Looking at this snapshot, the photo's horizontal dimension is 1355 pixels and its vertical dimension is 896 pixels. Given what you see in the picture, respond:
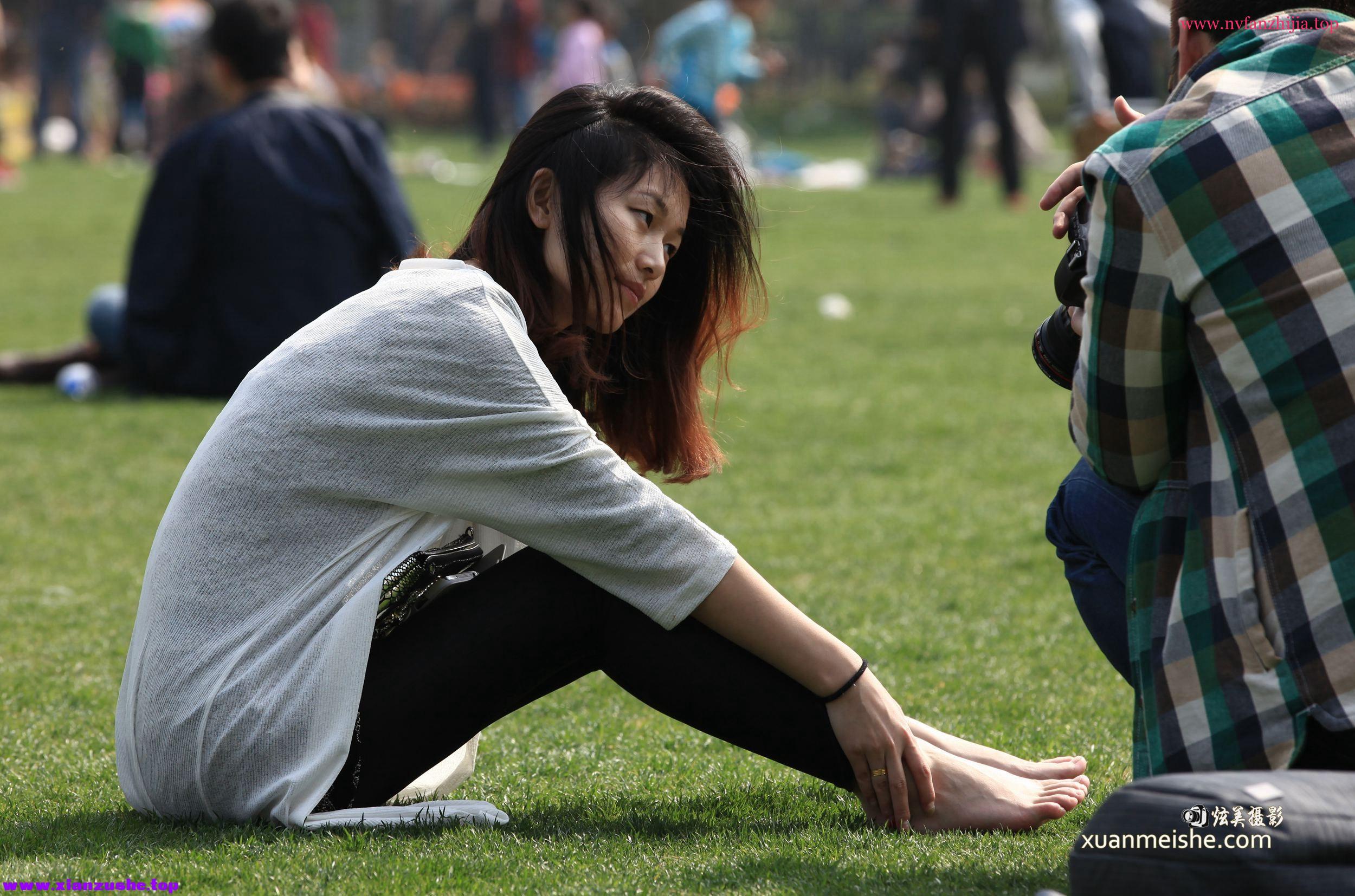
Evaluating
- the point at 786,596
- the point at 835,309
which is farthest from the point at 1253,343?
the point at 835,309

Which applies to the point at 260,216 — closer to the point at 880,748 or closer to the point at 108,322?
the point at 108,322

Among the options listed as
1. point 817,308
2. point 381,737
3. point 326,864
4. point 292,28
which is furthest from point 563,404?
point 817,308

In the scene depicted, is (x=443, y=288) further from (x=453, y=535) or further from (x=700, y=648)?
(x=700, y=648)

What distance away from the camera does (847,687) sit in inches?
87.0

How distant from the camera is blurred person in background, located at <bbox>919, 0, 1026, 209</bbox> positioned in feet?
41.1

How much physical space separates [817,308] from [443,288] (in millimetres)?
6542

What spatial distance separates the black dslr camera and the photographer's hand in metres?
0.01

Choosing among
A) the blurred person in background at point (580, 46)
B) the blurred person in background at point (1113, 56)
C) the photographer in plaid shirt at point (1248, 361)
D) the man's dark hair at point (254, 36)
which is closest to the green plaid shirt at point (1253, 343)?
the photographer in plaid shirt at point (1248, 361)

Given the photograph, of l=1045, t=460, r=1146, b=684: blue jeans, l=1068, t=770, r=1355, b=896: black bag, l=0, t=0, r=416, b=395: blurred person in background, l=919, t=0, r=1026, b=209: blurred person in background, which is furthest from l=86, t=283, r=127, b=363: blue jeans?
l=919, t=0, r=1026, b=209: blurred person in background

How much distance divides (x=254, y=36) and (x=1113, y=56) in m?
4.83

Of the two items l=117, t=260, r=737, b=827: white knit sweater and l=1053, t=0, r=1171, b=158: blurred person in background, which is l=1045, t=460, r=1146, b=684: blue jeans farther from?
l=1053, t=0, r=1171, b=158: blurred person in background

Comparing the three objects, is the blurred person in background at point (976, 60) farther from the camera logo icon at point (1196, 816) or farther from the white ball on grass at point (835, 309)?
the camera logo icon at point (1196, 816)

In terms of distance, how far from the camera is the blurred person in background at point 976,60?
12.5m

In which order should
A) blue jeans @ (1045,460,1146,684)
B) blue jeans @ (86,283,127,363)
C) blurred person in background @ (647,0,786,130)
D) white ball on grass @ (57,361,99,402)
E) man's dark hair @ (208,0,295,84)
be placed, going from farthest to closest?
blurred person in background @ (647,0,786,130) < blue jeans @ (86,283,127,363) < white ball on grass @ (57,361,99,402) < man's dark hair @ (208,0,295,84) < blue jeans @ (1045,460,1146,684)
